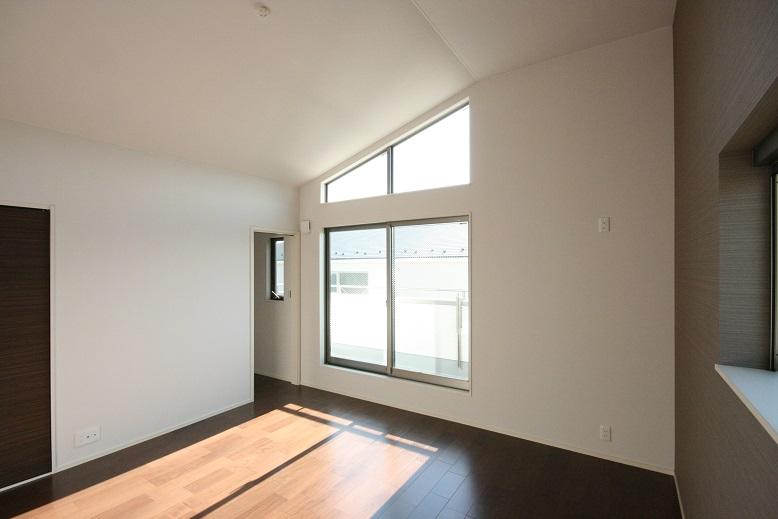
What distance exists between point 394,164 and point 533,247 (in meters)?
1.81

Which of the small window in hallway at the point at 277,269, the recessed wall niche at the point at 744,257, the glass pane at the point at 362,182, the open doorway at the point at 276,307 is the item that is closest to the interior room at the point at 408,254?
the recessed wall niche at the point at 744,257

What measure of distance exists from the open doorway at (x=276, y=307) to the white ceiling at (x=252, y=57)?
1747 millimetres

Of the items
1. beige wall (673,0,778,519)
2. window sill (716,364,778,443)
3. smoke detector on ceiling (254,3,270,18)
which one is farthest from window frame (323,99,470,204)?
window sill (716,364,778,443)

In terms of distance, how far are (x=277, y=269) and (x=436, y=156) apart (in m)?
2.73

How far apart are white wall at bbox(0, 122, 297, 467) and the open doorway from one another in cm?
71

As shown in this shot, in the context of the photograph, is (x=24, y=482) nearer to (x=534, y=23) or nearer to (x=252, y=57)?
(x=252, y=57)

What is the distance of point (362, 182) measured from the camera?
4375 millimetres

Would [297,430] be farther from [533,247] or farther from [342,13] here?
[342,13]

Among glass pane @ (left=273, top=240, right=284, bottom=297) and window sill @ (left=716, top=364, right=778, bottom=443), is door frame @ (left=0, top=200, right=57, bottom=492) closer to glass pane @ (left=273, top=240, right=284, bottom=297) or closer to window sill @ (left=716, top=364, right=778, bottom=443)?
glass pane @ (left=273, top=240, right=284, bottom=297)

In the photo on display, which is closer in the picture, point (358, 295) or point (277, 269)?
point (358, 295)

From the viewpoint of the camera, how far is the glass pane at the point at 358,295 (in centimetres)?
426

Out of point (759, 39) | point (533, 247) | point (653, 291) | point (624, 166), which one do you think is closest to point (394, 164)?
point (533, 247)

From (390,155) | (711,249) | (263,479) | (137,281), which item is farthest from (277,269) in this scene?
(711,249)

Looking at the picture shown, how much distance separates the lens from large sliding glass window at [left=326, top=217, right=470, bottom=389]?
3676 millimetres
